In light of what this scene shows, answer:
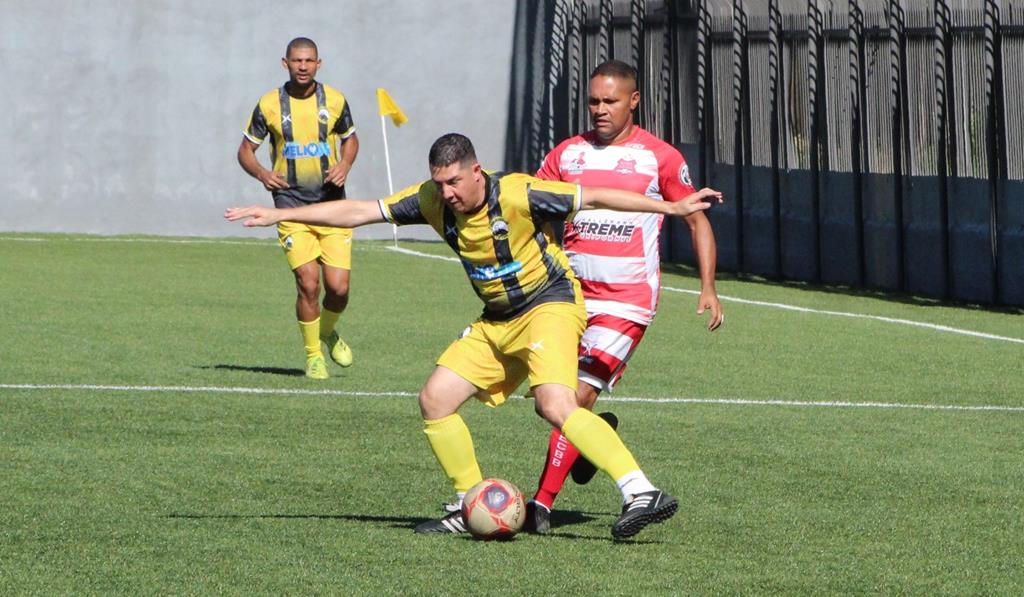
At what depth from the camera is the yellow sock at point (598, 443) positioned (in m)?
7.33

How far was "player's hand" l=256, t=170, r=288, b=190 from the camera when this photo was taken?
1314 centimetres

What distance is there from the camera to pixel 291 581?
6.55 m

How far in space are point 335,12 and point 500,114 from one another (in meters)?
3.09

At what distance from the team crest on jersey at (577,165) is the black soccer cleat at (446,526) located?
180 centimetres

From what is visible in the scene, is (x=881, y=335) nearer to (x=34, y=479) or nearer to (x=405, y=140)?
(x=34, y=479)

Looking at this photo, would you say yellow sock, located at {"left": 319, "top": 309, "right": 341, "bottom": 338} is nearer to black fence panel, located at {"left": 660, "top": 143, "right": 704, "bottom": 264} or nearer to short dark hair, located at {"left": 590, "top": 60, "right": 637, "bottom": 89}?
short dark hair, located at {"left": 590, "top": 60, "right": 637, "bottom": 89}

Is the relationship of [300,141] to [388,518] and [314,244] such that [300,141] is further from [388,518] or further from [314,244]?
[388,518]

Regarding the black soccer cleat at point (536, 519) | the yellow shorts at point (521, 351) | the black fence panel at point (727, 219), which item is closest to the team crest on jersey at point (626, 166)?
the yellow shorts at point (521, 351)

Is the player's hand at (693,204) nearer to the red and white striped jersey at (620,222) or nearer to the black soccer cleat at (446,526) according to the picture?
the red and white striped jersey at (620,222)

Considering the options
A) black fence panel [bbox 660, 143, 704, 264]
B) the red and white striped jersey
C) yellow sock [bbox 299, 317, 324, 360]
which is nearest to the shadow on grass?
the red and white striped jersey

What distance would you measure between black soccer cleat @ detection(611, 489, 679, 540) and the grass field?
98 mm

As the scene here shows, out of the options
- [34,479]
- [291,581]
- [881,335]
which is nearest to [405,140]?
[881,335]

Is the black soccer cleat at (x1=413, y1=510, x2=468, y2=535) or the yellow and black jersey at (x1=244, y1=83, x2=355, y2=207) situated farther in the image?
the yellow and black jersey at (x1=244, y1=83, x2=355, y2=207)

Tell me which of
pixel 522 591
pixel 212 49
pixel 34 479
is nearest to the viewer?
pixel 522 591
